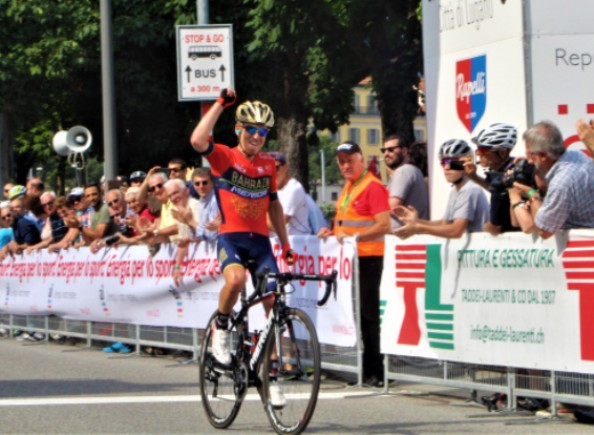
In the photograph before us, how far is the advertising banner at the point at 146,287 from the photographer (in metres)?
11.5

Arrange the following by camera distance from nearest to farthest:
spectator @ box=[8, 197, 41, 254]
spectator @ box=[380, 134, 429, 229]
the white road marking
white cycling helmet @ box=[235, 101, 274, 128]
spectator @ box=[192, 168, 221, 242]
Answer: white cycling helmet @ box=[235, 101, 274, 128], the white road marking, spectator @ box=[380, 134, 429, 229], spectator @ box=[192, 168, 221, 242], spectator @ box=[8, 197, 41, 254]

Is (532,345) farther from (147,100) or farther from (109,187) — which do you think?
(147,100)

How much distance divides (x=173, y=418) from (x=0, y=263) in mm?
9920

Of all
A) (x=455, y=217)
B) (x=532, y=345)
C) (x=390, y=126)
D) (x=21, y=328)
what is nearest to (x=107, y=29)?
(x=21, y=328)

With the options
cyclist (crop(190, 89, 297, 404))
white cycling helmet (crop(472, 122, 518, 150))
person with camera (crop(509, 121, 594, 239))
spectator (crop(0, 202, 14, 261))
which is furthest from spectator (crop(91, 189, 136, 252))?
person with camera (crop(509, 121, 594, 239))

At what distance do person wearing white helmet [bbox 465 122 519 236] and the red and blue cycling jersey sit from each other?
1545 millimetres

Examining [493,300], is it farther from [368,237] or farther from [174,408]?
[174,408]

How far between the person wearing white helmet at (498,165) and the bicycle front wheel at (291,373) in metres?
1.77

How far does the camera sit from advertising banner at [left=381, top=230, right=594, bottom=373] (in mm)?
8883

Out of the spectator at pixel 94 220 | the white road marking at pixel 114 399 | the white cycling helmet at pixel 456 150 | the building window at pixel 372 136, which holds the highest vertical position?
the building window at pixel 372 136

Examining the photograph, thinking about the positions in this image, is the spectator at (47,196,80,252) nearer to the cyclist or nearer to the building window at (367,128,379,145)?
the cyclist

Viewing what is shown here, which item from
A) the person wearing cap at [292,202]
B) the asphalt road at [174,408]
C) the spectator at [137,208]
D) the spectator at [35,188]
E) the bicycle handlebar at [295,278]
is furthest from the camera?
the spectator at [35,188]

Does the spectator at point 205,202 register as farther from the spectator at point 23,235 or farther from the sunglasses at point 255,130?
the spectator at point 23,235

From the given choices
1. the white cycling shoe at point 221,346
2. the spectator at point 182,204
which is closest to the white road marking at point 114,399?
the white cycling shoe at point 221,346
